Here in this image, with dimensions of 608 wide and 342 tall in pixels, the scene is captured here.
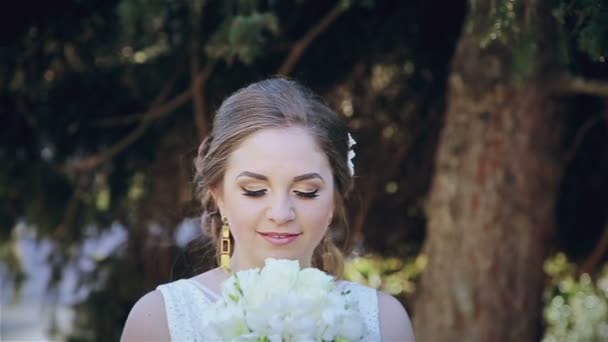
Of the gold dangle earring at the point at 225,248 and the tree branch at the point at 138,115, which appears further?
the tree branch at the point at 138,115

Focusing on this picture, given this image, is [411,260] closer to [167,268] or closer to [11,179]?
[167,268]

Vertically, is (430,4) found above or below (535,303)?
above

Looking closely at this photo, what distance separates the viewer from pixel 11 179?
18.3ft

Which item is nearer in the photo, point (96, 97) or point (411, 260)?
point (96, 97)

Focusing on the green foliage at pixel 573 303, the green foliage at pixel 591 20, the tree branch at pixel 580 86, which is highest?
the tree branch at pixel 580 86

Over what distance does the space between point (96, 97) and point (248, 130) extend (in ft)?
9.27

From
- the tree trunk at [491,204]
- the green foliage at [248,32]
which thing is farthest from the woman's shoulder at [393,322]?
the tree trunk at [491,204]

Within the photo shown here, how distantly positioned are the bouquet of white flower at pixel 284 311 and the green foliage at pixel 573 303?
12.1 ft

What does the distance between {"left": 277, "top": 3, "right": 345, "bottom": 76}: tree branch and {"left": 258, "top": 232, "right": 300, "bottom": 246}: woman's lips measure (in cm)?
237

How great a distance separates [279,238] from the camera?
9.08 ft

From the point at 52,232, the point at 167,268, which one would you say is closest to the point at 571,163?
the point at 167,268

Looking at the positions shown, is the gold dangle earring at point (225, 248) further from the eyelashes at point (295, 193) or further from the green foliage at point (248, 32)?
the green foliage at point (248, 32)

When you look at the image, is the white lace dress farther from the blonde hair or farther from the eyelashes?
the eyelashes

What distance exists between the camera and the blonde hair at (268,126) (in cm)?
291
